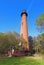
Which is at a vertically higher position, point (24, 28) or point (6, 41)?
point (24, 28)

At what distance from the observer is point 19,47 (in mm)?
45312

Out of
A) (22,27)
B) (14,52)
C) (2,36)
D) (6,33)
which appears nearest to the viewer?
(2,36)

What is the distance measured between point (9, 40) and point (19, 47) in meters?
8.42

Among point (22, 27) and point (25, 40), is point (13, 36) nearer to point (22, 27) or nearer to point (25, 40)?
point (25, 40)

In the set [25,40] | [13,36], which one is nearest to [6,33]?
[13,36]

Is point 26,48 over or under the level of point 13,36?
under

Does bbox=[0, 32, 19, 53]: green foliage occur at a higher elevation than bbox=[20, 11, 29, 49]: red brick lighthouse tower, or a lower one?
lower

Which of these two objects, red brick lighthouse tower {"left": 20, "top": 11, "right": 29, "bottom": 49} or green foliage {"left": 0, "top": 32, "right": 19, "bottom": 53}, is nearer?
green foliage {"left": 0, "top": 32, "right": 19, "bottom": 53}

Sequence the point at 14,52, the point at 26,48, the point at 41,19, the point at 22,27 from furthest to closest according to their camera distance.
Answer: the point at 22,27 → the point at 26,48 → the point at 14,52 → the point at 41,19

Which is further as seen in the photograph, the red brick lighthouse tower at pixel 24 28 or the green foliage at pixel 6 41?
the red brick lighthouse tower at pixel 24 28

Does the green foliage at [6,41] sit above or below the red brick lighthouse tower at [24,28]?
below

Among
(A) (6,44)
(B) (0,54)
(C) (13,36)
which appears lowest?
(B) (0,54)

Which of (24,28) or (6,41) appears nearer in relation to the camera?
(6,41)

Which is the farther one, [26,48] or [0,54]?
[26,48]
